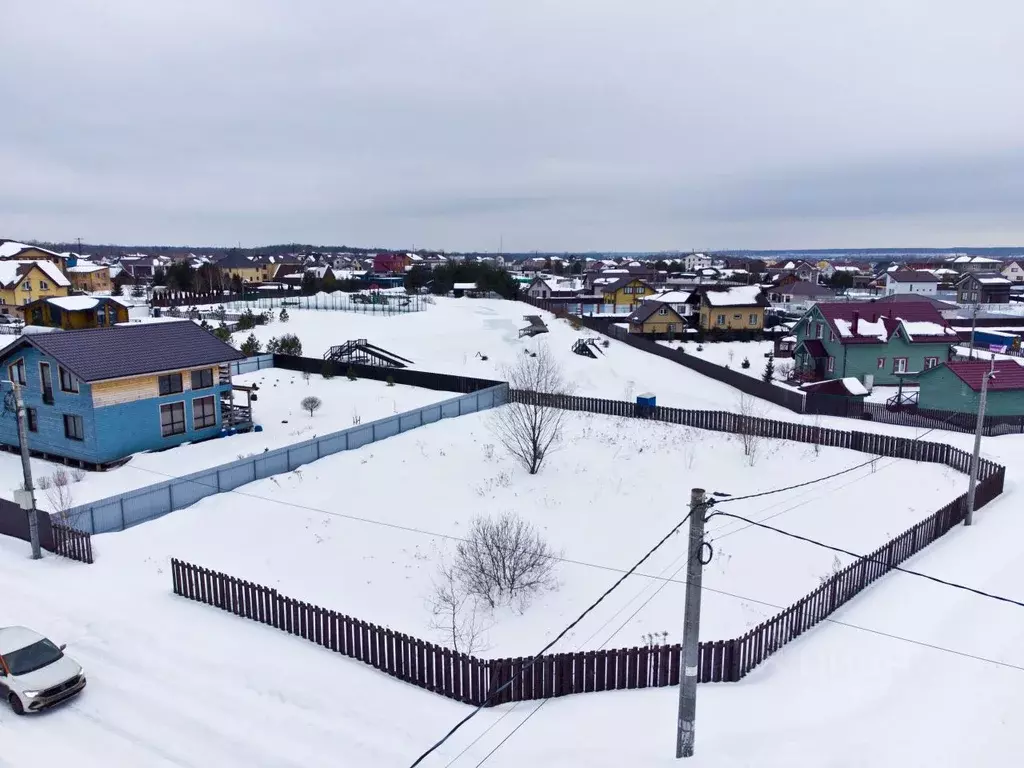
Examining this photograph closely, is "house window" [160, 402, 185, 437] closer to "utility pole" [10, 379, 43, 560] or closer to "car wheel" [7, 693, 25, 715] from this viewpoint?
"utility pole" [10, 379, 43, 560]

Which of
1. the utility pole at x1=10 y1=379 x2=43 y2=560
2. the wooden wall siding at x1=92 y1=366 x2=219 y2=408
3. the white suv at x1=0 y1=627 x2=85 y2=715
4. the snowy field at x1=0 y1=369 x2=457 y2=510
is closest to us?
the white suv at x1=0 y1=627 x2=85 y2=715

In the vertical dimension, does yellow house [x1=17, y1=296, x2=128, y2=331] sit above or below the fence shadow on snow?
above

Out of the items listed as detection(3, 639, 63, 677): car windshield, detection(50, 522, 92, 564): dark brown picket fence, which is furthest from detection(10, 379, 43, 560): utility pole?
detection(3, 639, 63, 677): car windshield

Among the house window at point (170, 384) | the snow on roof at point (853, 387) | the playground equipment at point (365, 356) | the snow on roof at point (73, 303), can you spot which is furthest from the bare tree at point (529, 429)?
the snow on roof at point (73, 303)

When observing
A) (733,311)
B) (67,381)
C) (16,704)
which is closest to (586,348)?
(733,311)

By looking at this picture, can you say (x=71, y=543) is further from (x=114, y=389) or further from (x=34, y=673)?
(x=114, y=389)

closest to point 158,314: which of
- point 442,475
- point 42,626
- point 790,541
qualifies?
point 442,475
